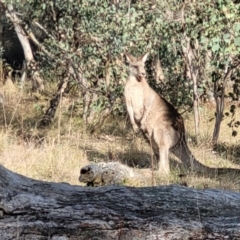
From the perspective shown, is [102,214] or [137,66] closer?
[102,214]

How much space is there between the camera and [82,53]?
866 cm

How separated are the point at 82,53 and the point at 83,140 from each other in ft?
3.95

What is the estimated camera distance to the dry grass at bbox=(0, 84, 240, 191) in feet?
19.6

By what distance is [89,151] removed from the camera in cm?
766

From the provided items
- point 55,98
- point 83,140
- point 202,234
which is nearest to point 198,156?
point 83,140

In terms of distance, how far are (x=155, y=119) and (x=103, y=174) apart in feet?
7.55

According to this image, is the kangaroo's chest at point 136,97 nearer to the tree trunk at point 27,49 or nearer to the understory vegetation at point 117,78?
the understory vegetation at point 117,78

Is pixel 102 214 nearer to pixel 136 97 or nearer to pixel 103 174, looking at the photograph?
pixel 103 174

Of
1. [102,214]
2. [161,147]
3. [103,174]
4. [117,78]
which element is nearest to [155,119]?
[161,147]

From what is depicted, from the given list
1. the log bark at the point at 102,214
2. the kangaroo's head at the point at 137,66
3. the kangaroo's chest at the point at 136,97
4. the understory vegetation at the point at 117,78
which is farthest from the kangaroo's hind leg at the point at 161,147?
the log bark at the point at 102,214

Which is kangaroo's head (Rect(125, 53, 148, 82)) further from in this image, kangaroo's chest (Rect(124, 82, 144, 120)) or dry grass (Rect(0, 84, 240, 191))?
dry grass (Rect(0, 84, 240, 191))

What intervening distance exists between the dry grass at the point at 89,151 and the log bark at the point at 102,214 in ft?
7.37

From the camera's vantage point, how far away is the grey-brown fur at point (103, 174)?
5227 mm

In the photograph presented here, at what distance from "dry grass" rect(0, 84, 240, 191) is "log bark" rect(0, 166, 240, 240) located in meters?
2.25
